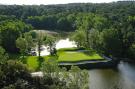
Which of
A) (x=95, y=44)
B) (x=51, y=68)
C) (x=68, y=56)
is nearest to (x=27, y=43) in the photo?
A: (x=68, y=56)

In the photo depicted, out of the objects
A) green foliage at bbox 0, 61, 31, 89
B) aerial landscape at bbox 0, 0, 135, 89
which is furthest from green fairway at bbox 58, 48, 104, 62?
green foliage at bbox 0, 61, 31, 89

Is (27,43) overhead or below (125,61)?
overhead

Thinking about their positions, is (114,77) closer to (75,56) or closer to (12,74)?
(75,56)

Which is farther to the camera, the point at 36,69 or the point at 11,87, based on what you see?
the point at 36,69

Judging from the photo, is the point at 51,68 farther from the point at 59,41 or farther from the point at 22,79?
the point at 59,41

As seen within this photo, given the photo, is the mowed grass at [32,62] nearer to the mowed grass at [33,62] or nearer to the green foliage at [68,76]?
the mowed grass at [33,62]

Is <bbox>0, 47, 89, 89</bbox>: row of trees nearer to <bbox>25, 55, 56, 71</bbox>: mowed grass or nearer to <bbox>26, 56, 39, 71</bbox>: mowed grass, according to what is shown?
<bbox>25, 55, 56, 71</bbox>: mowed grass
